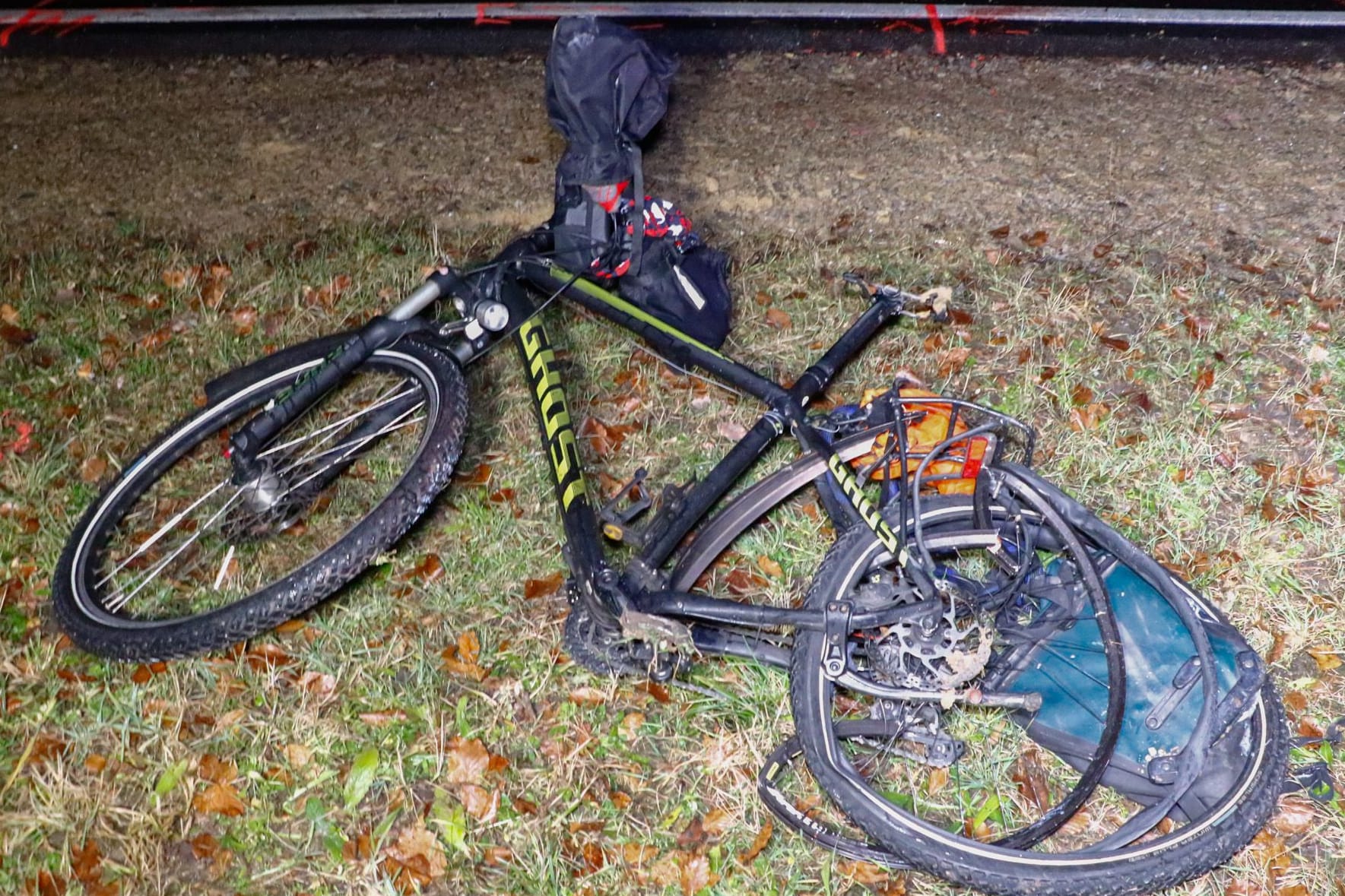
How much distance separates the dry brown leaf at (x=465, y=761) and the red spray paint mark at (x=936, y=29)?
5.26m

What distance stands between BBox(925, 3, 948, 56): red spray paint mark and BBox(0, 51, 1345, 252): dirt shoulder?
21 cm

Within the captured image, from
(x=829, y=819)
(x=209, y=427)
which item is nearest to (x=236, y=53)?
(x=209, y=427)

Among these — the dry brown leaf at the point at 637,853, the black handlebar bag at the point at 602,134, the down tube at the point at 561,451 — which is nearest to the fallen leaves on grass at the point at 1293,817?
the dry brown leaf at the point at 637,853

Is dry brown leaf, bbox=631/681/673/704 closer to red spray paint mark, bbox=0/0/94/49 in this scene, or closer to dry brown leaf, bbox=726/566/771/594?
dry brown leaf, bbox=726/566/771/594

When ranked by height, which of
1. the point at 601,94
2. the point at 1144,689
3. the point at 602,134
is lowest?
the point at 1144,689

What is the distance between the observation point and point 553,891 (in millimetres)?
3260

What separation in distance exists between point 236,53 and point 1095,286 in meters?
5.54

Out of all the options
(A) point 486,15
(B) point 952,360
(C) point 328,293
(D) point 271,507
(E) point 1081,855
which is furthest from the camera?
(A) point 486,15

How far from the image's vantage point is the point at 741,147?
6.05 m

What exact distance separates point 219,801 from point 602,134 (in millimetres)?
2625

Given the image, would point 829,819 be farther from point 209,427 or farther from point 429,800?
point 209,427

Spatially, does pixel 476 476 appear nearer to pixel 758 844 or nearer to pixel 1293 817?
pixel 758 844

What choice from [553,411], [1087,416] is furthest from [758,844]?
[1087,416]

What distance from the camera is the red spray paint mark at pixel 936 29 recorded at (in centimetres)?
693
